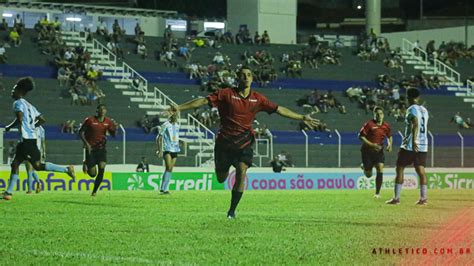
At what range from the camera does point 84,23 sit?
5681 centimetres

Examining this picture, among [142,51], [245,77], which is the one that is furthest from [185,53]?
[245,77]

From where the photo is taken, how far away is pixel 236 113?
14.4m

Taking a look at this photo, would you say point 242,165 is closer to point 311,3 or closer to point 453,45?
point 453,45

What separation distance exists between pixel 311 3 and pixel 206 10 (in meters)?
17.4

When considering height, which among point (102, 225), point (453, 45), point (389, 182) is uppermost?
point (453, 45)

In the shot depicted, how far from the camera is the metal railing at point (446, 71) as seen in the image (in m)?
53.6

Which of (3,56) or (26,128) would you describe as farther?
(3,56)

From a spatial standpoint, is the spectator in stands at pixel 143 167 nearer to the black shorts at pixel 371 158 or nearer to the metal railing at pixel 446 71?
the black shorts at pixel 371 158

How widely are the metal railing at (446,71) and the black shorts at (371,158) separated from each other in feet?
101

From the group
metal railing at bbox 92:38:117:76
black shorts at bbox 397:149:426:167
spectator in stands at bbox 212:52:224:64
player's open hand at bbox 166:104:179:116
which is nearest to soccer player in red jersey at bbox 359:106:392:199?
black shorts at bbox 397:149:426:167

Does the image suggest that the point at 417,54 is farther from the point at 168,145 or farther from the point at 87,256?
the point at 87,256

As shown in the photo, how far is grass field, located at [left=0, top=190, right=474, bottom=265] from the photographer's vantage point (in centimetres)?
912

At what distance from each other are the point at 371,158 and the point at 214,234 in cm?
1294

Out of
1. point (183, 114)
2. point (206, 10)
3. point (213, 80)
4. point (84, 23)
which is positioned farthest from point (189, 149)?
point (206, 10)
